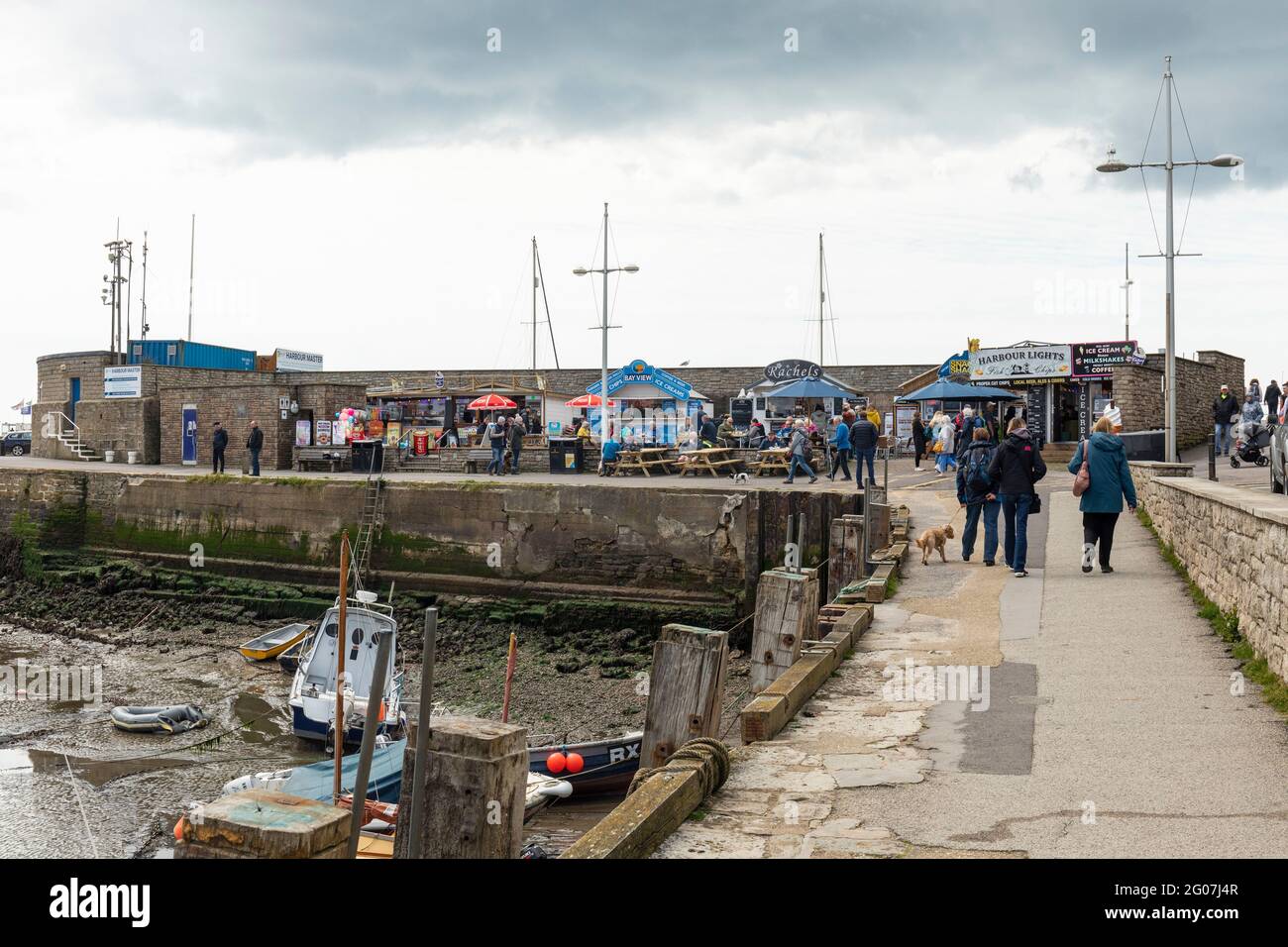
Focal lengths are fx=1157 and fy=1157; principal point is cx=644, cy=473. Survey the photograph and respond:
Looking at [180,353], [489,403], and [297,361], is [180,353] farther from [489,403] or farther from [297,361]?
[489,403]

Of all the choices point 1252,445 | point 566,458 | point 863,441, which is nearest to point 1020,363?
point 1252,445

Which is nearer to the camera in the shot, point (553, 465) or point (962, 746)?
point (962, 746)

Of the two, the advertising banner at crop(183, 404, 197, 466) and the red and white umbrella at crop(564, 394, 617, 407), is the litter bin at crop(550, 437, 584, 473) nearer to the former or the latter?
the red and white umbrella at crop(564, 394, 617, 407)

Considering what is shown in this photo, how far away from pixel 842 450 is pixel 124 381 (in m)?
25.9

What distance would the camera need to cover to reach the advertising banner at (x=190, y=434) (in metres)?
35.5

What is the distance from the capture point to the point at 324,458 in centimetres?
3219

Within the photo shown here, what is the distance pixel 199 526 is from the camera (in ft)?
93.6

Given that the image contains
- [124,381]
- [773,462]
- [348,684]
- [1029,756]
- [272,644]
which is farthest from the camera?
[124,381]

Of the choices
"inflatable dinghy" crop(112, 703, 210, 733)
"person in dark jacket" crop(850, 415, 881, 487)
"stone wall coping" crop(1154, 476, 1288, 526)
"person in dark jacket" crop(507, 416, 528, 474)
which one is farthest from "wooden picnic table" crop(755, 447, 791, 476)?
"inflatable dinghy" crop(112, 703, 210, 733)

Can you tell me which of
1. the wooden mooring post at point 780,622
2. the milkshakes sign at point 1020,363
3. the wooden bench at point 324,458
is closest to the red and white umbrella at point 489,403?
the wooden bench at point 324,458

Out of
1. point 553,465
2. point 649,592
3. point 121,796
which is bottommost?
point 121,796
